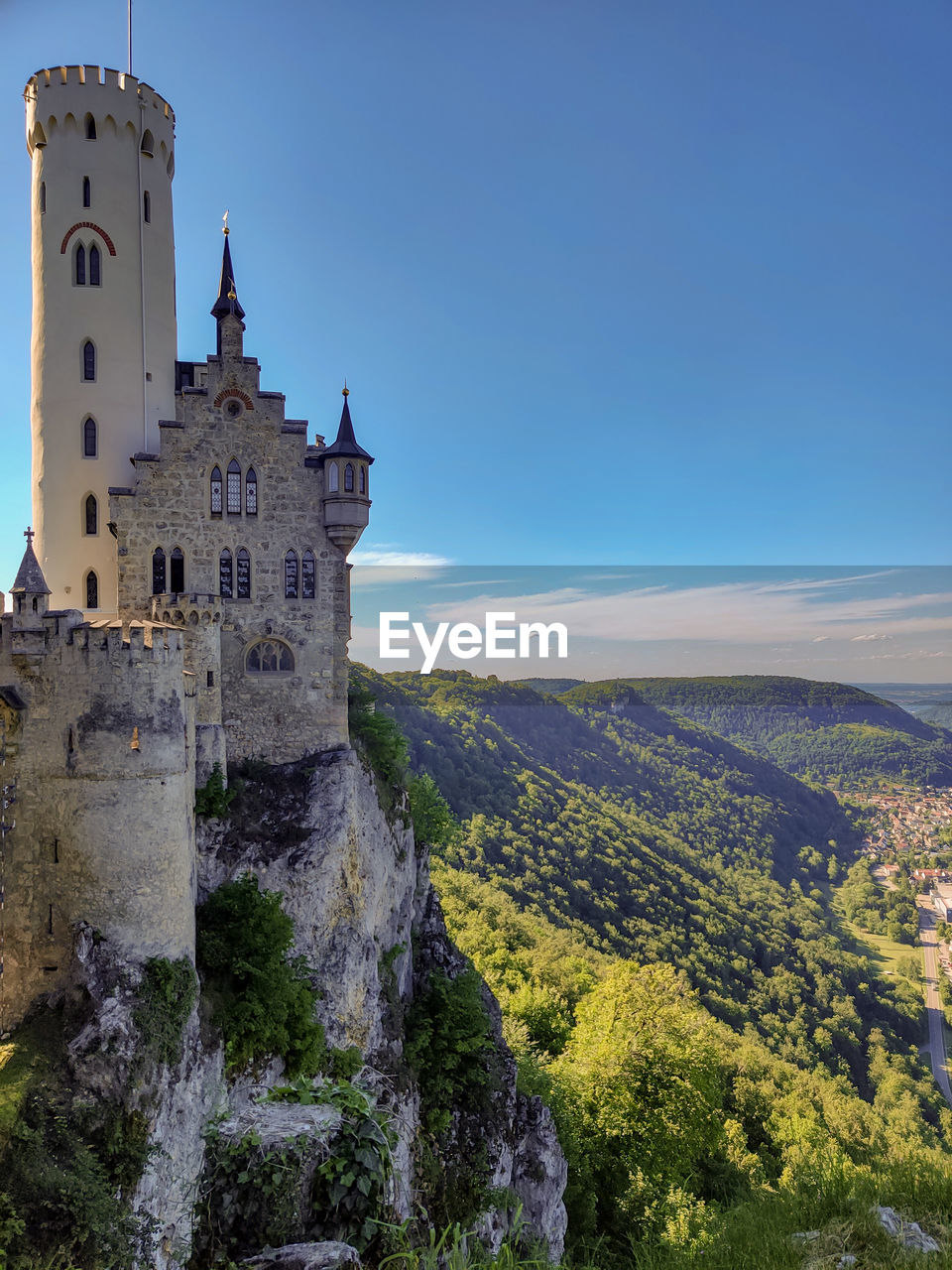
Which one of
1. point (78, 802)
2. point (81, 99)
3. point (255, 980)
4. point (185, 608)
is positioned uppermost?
point (81, 99)

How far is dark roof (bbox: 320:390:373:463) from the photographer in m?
25.3

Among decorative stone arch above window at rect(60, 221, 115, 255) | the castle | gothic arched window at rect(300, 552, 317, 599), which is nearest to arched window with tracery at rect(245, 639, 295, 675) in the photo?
the castle

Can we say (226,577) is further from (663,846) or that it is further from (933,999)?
(933,999)

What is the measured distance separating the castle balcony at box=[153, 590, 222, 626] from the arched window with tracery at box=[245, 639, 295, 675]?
Result: 2808mm

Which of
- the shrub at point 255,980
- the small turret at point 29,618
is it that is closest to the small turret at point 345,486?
the small turret at point 29,618

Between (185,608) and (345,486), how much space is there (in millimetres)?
7016

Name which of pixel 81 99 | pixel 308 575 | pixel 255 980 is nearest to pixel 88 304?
pixel 81 99

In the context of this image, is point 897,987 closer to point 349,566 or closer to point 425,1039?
point 425,1039

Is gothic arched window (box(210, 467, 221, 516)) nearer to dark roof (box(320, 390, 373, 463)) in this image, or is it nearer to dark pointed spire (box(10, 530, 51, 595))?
dark roof (box(320, 390, 373, 463))

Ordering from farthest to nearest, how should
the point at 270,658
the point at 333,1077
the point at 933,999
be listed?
the point at 933,999, the point at 270,658, the point at 333,1077

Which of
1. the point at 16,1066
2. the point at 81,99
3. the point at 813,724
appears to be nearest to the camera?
the point at 16,1066

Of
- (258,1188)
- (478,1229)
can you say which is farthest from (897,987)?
(258,1188)

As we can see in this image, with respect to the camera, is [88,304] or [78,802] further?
[88,304]

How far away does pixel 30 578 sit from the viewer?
57.5 feet
